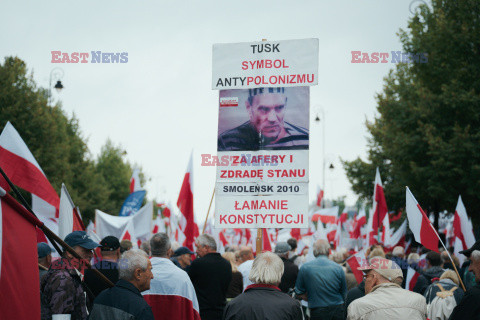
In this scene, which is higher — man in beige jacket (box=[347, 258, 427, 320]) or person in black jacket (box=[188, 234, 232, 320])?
man in beige jacket (box=[347, 258, 427, 320])

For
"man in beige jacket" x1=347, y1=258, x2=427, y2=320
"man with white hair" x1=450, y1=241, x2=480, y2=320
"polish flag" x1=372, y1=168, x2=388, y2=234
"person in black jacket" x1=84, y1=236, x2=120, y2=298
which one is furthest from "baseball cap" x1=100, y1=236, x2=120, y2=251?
"polish flag" x1=372, y1=168, x2=388, y2=234

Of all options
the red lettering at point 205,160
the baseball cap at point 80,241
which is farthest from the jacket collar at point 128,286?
the red lettering at point 205,160

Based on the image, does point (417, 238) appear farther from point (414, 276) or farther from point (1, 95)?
point (1, 95)

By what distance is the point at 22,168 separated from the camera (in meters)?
7.74

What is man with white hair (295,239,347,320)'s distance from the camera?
8.80 metres

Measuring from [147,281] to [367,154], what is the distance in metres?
32.4

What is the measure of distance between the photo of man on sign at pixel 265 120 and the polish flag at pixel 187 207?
468cm

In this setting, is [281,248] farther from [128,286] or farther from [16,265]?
[16,265]

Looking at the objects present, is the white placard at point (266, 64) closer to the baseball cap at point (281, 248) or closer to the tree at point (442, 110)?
the baseball cap at point (281, 248)

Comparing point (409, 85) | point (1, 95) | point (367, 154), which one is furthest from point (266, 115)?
point (367, 154)

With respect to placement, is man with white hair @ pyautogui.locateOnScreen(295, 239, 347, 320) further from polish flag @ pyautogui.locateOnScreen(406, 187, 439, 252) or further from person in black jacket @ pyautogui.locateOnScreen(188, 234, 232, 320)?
person in black jacket @ pyautogui.locateOnScreen(188, 234, 232, 320)

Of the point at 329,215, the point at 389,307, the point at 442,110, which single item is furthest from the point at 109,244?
the point at 442,110

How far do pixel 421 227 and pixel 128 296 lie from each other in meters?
5.12

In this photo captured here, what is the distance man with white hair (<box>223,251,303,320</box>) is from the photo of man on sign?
2.25m
